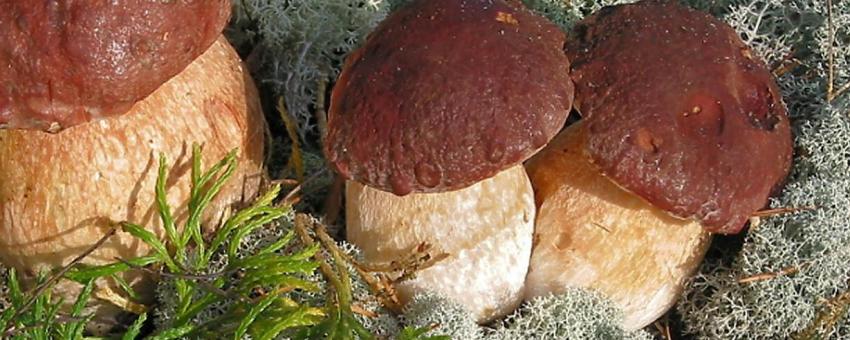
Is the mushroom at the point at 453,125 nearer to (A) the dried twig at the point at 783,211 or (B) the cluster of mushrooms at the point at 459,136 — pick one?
(B) the cluster of mushrooms at the point at 459,136

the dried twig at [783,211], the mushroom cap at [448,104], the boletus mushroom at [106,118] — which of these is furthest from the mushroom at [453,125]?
the dried twig at [783,211]

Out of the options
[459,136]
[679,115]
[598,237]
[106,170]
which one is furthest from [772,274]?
[106,170]

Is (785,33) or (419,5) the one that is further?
(785,33)

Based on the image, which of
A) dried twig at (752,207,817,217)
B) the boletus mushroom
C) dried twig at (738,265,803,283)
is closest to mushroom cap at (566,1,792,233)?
dried twig at (752,207,817,217)

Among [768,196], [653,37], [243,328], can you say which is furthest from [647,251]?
[243,328]

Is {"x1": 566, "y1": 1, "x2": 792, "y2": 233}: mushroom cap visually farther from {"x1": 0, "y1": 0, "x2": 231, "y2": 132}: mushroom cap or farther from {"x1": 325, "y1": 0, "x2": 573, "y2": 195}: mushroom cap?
{"x1": 0, "y1": 0, "x2": 231, "y2": 132}: mushroom cap

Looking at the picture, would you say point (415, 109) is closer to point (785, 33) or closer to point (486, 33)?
point (486, 33)

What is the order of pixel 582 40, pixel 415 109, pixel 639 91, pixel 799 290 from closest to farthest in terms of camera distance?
pixel 415 109 → pixel 639 91 → pixel 582 40 → pixel 799 290
